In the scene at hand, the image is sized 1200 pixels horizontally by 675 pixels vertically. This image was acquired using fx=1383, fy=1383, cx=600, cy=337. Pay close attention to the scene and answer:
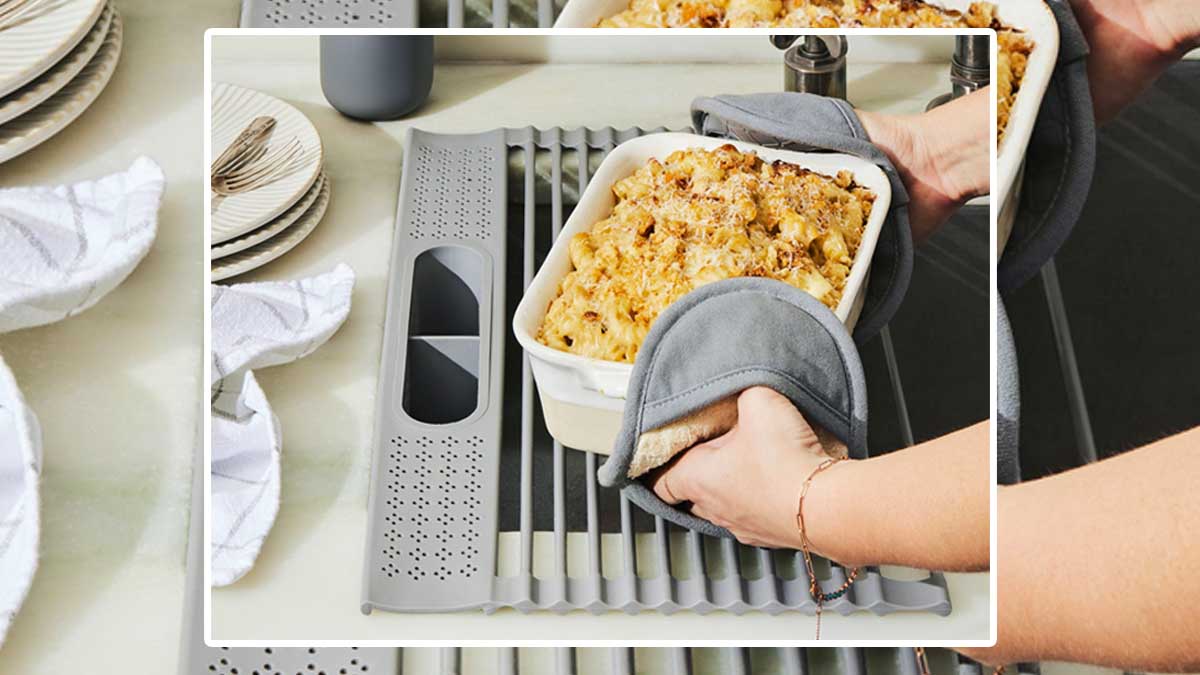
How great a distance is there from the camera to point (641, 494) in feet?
1.69

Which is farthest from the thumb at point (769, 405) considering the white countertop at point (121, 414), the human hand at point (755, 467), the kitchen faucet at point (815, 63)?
the white countertop at point (121, 414)

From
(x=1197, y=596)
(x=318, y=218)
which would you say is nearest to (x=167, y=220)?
(x=318, y=218)

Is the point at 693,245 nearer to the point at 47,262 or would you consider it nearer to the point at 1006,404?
the point at 1006,404

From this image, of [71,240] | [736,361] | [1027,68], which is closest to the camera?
[736,361]

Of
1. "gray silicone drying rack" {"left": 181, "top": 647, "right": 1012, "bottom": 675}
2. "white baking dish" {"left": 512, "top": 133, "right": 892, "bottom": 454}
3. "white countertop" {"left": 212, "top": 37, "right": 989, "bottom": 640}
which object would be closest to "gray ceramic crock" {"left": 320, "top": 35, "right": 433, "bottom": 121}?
"white countertop" {"left": 212, "top": 37, "right": 989, "bottom": 640}

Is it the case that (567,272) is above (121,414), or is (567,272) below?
above

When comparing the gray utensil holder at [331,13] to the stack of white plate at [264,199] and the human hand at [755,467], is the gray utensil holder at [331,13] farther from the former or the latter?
the human hand at [755,467]

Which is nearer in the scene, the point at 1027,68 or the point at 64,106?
the point at 1027,68

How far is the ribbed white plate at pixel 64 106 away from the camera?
2.30 ft

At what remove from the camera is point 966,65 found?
52 centimetres

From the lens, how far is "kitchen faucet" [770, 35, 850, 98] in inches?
20.6

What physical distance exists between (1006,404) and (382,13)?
0.36m

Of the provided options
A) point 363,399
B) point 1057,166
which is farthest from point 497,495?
point 1057,166

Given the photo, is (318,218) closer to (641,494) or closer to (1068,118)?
(641,494)
